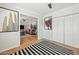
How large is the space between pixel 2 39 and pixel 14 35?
0.35 m

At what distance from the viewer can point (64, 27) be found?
2051 mm

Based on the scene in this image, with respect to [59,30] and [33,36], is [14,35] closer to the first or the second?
[33,36]

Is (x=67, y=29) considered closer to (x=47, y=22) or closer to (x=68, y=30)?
(x=68, y=30)

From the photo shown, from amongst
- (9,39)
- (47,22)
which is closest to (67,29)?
(47,22)

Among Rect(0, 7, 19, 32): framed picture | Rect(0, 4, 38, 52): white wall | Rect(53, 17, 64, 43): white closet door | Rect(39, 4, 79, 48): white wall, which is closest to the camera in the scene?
Rect(0, 7, 19, 32): framed picture

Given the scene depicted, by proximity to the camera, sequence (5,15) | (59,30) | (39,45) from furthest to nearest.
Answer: (59,30) < (39,45) < (5,15)

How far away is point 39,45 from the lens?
178 cm

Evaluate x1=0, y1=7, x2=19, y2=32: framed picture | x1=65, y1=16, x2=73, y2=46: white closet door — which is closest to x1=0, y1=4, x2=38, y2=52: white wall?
x1=0, y1=7, x2=19, y2=32: framed picture

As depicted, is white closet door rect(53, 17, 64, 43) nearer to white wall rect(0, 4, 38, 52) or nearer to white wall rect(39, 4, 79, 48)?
white wall rect(39, 4, 79, 48)

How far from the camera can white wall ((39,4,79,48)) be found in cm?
179

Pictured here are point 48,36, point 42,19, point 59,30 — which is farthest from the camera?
point 59,30

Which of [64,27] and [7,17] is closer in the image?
[7,17]

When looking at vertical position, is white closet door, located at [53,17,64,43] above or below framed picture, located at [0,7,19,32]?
below

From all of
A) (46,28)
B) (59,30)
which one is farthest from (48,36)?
(59,30)
